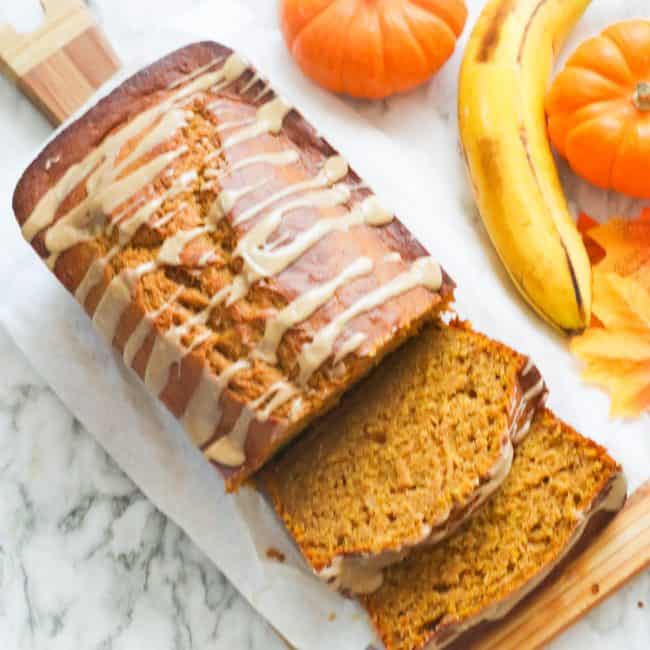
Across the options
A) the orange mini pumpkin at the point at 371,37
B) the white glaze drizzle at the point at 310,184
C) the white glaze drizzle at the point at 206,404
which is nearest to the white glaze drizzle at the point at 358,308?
the white glaze drizzle at the point at 206,404

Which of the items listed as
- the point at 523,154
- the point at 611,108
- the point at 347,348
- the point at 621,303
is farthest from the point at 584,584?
the point at 611,108

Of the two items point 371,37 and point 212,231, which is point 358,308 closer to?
point 212,231

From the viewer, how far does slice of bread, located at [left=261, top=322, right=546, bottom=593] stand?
7.22 feet

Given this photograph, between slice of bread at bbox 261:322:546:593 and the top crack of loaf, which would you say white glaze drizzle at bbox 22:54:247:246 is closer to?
the top crack of loaf

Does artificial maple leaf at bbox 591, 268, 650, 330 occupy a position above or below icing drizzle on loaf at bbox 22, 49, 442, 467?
below

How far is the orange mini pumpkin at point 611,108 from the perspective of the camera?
2.50 meters

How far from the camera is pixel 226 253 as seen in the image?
2217mm

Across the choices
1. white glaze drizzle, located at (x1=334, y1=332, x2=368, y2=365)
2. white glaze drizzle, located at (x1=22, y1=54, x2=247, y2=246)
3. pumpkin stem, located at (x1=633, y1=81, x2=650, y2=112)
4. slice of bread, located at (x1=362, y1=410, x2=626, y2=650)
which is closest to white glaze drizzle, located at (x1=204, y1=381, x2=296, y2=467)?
white glaze drizzle, located at (x1=334, y1=332, x2=368, y2=365)

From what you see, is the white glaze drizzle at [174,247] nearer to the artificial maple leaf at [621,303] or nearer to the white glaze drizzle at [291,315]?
→ the white glaze drizzle at [291,315]

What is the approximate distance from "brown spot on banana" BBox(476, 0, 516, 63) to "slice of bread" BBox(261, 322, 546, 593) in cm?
76

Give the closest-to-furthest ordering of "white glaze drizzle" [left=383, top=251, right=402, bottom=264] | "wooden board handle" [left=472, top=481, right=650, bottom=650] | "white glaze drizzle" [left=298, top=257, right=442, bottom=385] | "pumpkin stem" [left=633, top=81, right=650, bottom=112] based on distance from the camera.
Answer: "white glaze drizzle" [left=298, top=257, right=442, bottom=385] < "white glaze drizzle" [left=383, top=251, right=402, bottom=264] < "wooden board handle" [left=472, top=481, right=650, bottom=650] < "pumpkin stem" [left=633, top=81, right=650, bottom=112]

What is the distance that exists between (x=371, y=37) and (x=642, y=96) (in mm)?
693

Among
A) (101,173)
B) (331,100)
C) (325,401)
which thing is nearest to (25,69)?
(101,173)

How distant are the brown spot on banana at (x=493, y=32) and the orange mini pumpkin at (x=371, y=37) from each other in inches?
3.2
